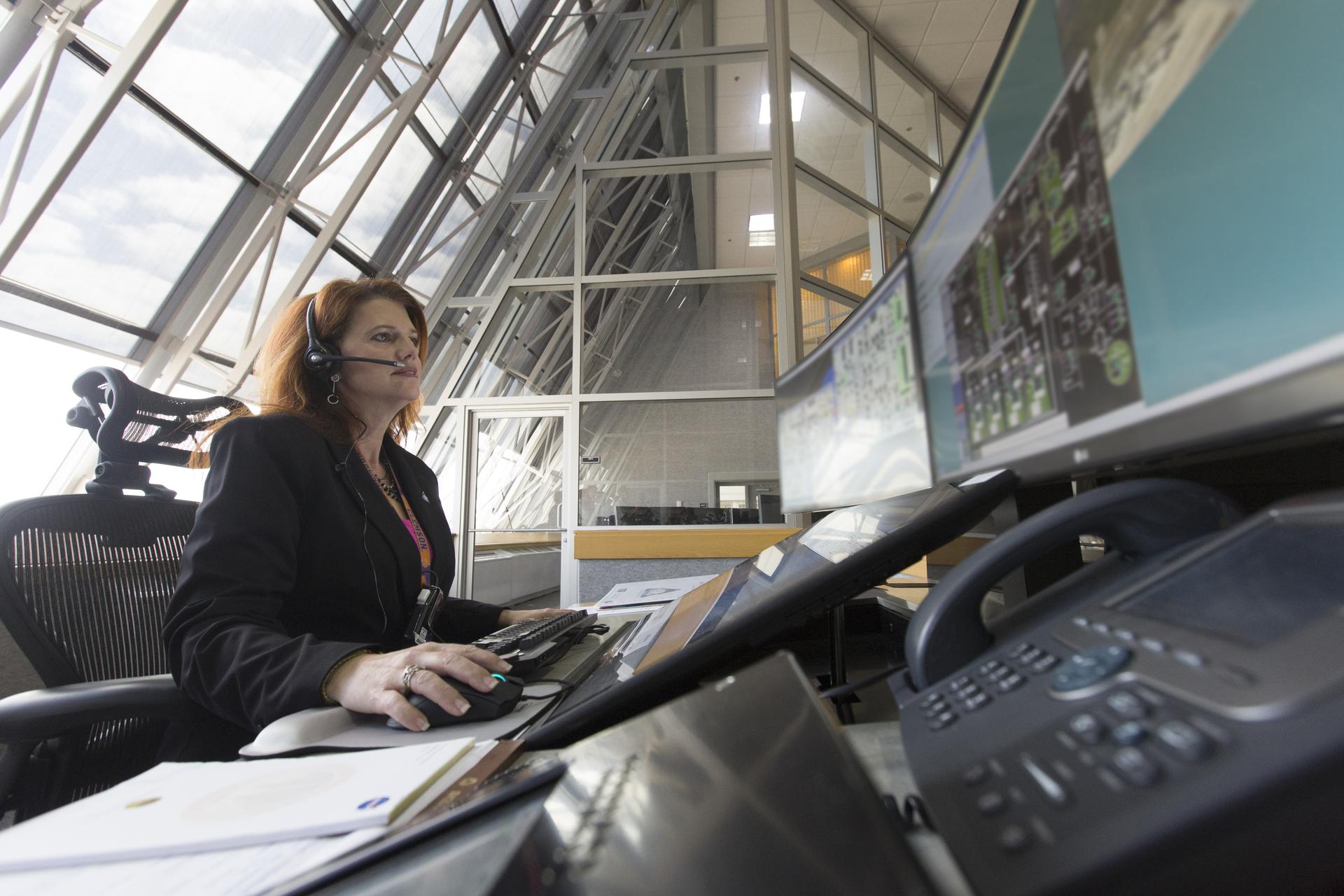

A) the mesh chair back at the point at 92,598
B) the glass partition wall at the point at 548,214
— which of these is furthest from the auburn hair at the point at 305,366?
the glass partition wall at the point at 548,214

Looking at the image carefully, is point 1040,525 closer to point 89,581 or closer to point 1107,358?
point 1107,358

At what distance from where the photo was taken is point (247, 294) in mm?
4184

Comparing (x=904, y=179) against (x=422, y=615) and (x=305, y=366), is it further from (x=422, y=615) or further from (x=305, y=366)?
(x=422, y=615)

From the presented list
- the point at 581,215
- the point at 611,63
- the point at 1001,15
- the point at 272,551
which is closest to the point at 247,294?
the point at 581,215


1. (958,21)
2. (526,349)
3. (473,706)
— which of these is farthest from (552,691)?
(958,21)

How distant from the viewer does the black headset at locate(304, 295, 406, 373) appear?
3.62 ft

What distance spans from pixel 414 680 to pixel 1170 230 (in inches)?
23.2

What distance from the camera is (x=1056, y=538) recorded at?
14.2 inches

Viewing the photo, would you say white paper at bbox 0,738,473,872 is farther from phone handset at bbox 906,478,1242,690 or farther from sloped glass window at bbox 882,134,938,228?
sloped glass window at bbox 882,134,938,228

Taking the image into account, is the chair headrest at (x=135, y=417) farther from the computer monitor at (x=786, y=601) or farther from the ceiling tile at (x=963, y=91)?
the ceiling tile at (x=963, y=91)

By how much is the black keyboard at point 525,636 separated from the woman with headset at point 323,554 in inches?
2.0

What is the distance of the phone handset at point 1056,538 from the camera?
1.10ft

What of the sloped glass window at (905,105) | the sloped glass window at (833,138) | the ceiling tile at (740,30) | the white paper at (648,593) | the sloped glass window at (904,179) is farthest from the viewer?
the sloped glass window at (905,105)

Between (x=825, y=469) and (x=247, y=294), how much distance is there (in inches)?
173
